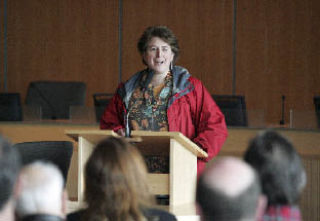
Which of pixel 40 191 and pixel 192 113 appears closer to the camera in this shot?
pixel 40 191

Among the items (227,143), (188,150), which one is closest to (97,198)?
(188,150)

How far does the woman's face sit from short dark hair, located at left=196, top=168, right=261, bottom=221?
90.8 inches

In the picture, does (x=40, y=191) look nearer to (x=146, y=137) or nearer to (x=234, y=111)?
(x=146, y=137)

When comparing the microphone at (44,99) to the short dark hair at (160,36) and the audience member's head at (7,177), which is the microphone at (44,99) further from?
the audience member's head at (7,177)

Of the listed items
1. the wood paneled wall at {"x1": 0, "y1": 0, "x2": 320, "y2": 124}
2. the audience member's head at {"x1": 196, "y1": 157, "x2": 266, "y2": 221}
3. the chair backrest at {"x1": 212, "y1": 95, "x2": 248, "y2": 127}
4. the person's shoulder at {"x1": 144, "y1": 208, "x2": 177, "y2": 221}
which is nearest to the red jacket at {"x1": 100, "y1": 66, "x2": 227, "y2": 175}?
the person's shoulder at {"x1": 144, "y1": 208, "x2": 177, "y2": 221}

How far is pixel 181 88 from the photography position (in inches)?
123

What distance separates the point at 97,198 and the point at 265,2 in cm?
746

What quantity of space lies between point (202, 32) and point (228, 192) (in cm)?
797

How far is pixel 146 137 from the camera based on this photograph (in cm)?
249

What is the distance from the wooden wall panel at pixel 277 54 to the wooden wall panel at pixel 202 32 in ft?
0.69

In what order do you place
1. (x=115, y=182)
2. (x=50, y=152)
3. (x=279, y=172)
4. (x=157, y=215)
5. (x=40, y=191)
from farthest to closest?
(x=50, y=152)
(x=157, y=215)
(x=115, y=182)
(x=40, y=191)
(x=279, y=172)

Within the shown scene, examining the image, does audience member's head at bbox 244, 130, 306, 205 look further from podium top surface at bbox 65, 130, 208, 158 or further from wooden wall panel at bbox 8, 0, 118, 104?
wooden wall panel at bbox 8, 0, 118, 104

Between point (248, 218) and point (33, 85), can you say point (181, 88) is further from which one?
point (33, 85)

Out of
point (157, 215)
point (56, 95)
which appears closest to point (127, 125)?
point (157, 215)
